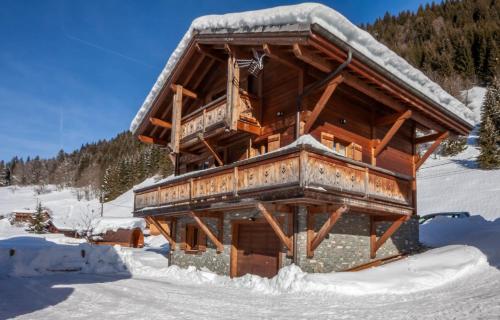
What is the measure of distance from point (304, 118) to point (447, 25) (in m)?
89.1

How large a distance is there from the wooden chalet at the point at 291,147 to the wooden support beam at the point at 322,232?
3cm

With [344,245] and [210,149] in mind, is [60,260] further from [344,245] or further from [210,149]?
[344,245]

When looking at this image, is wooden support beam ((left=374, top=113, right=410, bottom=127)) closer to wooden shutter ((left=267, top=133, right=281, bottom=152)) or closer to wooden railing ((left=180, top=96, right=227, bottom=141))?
wooden shutter ((left=267, top=133, right=281, bottom=152))

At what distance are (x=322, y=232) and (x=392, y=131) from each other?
197 inches

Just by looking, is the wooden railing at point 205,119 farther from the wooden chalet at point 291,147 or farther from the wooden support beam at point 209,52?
the wooden support beam at point 209,52

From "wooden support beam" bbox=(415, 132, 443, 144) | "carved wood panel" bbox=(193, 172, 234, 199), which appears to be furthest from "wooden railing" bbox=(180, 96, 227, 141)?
"wooden support beam" bbox=(415, 132, 443, 144)

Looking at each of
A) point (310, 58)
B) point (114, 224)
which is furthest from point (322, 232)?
point (114, 224)

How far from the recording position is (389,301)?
888cm

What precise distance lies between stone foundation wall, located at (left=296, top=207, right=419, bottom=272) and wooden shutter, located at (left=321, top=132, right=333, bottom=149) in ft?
7.56

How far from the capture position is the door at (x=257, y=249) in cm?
1309

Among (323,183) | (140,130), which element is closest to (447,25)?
(140,130)

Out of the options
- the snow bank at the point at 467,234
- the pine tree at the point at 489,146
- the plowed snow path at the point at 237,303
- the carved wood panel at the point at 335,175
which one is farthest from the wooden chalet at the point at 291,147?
the pine tree at the point at 489,146

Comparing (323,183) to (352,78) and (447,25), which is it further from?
(447,25)

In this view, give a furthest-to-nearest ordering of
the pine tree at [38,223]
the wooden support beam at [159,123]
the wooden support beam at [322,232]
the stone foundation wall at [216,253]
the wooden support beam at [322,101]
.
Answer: the pine tree at [38,223], the wooden support beam at [159,123], the stone foundation wall at [216,253], the wooden support beam at [322,101], the wooden support beam at [322,232]
